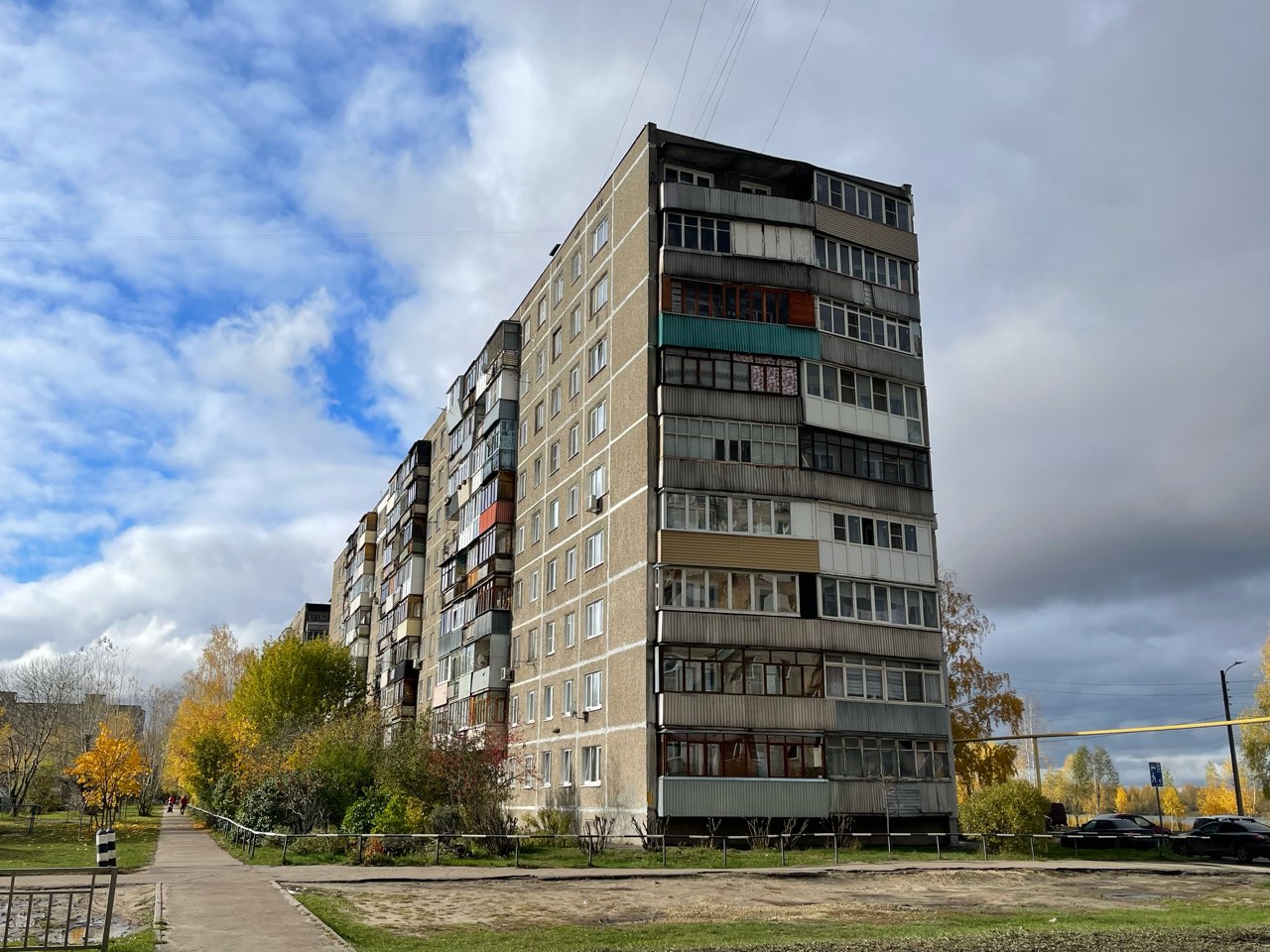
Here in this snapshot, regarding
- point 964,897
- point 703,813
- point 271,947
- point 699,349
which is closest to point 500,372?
point 699,349

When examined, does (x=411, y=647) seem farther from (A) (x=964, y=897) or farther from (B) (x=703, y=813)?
(A) (x=964, y=897)

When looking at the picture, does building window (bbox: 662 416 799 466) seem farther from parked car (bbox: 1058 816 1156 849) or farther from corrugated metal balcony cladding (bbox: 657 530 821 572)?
parked car (bbox: 1058 816 1156 849)

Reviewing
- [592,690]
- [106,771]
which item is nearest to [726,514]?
[592,690]

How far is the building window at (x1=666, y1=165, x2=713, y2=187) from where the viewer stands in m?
43.4

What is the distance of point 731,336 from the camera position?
40750 millimetres

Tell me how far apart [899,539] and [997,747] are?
20254 millimetres

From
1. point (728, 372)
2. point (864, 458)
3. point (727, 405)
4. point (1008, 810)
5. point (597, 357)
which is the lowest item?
point (1008, 810)

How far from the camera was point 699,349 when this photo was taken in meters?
40.5

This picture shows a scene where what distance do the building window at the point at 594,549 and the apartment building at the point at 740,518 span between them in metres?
0.14

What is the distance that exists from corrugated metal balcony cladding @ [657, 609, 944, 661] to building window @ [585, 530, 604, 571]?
20.4ft

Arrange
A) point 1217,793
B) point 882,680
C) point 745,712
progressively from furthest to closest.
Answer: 1. point 1217,793
2. point 882,680
3. point 745,712

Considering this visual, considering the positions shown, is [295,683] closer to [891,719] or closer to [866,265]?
[891,719]

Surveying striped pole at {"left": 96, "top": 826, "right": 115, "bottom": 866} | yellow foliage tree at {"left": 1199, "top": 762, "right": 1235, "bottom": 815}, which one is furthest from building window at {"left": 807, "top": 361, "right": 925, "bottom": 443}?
yellow foliage tree at {"left": 1199, "top": 762, "right": 1235, "bottom": 815}

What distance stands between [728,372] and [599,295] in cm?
886
